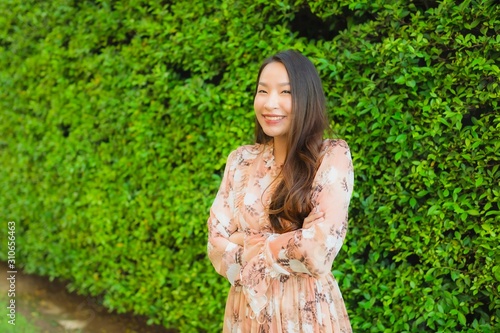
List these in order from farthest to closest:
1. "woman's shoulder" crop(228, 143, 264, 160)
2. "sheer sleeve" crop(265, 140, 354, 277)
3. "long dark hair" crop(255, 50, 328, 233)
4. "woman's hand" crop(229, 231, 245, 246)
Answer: "woman's shoulder" crop(228, 143, 264, 160)
"woman's hand" crop(229, 231, 245, 246)
"long dark hair" crop(255, 50, 328, 233)
"sheer sleeve" crop(265, 140, 354, 277)

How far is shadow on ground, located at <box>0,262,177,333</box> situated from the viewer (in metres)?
4.74

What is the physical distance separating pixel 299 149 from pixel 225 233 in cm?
50

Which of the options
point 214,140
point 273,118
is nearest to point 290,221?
point 273,118

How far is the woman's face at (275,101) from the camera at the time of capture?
223cm

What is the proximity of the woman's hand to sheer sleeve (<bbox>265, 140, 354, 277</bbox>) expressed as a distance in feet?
0.63

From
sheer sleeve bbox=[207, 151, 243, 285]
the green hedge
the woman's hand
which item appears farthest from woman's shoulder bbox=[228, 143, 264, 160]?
the green hedge

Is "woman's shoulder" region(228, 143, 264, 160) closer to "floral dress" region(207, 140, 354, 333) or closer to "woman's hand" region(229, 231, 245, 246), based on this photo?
"floral dress" region(207, 140, 354, 333)

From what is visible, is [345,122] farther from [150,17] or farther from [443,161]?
[150,17]

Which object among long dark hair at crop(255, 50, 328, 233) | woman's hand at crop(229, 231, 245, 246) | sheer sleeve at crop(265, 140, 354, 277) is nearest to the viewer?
sheer sleeve at crop(265, 140, 354, 277)

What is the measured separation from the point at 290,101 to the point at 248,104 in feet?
4.69

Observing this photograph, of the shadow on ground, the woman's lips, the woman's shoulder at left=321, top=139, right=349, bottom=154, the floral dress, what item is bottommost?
the shadow on ground

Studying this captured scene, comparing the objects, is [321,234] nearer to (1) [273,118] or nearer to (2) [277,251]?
(2) [277,251]

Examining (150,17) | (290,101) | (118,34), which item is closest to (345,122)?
(290,101)

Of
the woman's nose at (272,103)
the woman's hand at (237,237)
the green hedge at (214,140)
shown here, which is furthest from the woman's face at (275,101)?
the green hedge at (214,140)
